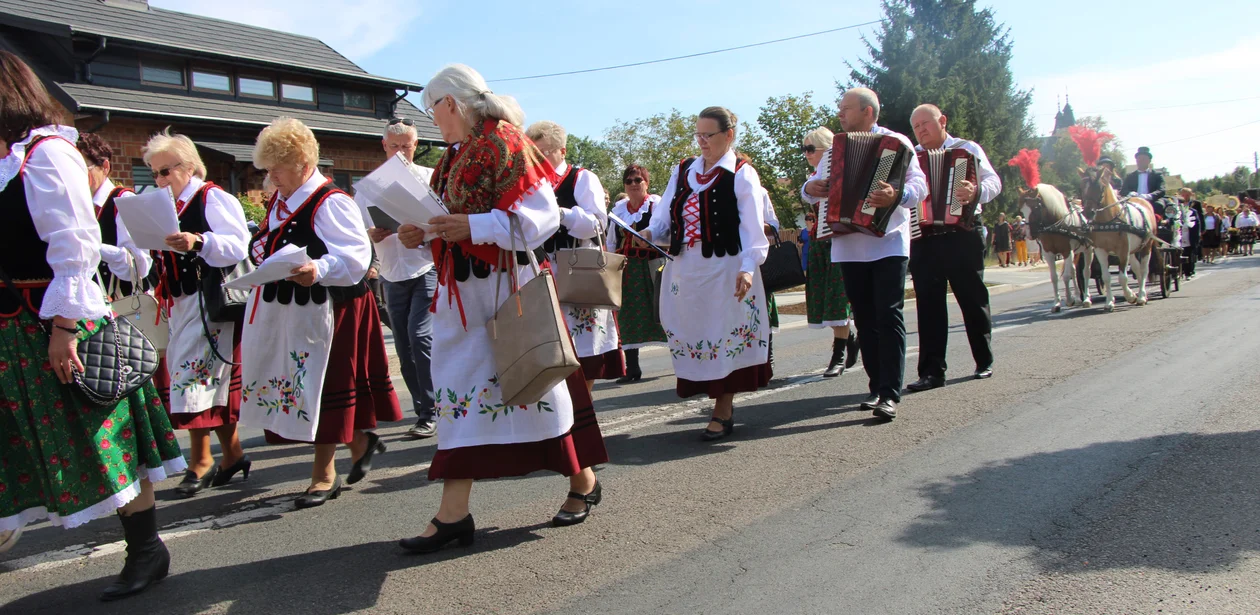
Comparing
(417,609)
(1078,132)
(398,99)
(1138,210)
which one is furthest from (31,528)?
Answer: (398,99)

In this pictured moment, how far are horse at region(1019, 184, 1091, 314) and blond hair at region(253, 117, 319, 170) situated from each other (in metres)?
11.3

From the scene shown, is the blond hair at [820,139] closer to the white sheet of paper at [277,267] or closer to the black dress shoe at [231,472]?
the white sheet of paper at [277,267]

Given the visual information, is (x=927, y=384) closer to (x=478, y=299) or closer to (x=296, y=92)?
(x=478, y=299)

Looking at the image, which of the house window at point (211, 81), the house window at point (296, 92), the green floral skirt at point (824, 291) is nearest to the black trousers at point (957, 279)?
the green floral skirt at point (824, 291)

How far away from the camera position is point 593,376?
5.80 meters

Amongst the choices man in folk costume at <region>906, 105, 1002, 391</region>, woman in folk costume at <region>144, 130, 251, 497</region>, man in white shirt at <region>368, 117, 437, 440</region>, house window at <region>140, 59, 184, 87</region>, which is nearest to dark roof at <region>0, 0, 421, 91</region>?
house window at <region>140, 59, 184, 87</region>

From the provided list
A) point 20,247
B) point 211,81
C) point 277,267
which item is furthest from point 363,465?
point 211,81

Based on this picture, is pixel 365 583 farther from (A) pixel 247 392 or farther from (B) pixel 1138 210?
(B) pixel 1138 210

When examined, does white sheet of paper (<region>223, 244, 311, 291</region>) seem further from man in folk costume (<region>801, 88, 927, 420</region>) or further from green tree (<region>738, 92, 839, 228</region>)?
green tree (<region>738, 92, 839, 228</region>)

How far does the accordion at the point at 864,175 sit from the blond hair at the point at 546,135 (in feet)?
5.98

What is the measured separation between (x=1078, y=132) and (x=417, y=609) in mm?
15320

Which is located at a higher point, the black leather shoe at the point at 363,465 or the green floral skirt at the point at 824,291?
the green floral skirt at the point at 824,291

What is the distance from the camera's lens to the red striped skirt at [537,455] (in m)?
3.58

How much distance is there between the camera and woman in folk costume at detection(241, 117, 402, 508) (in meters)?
4.40
